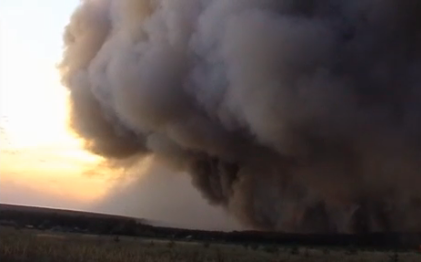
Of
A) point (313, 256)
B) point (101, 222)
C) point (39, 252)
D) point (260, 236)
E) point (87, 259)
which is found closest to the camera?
point (87, 259)

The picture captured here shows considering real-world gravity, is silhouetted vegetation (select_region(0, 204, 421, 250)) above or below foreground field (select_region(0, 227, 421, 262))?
above

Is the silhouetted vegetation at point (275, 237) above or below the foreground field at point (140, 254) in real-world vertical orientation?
above

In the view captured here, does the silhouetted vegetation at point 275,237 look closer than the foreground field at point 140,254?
No

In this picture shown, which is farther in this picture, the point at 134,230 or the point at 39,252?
the point at 134,230

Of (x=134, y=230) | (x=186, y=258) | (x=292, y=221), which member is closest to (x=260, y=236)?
(x=292, y=221)

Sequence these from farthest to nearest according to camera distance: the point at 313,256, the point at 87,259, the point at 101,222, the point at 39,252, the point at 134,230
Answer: the point at 101,222 < the point at 134,230 < the point at 313,256 < the point at 39,252 < the point at 87,259

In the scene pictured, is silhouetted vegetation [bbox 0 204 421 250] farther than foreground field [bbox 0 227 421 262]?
Yes

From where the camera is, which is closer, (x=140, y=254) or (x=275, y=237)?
(x=140, y=254)

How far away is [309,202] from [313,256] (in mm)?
19292

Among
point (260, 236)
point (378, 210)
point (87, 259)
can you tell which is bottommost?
point (87, 259)

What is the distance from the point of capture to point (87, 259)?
26250mm

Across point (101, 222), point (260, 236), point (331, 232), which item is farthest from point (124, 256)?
point (101, 222)

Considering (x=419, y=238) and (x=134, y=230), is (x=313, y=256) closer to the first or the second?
(x=419, y=238)

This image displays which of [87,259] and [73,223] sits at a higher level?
[73,223]
